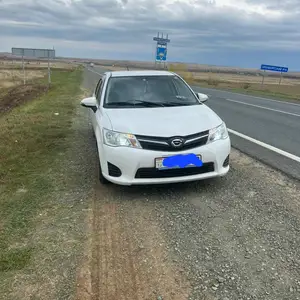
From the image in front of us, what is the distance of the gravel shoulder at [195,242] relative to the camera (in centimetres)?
301

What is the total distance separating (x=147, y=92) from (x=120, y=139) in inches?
66.5

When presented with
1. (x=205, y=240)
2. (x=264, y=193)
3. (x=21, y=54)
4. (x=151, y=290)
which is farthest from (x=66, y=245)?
(x=21, y=54)

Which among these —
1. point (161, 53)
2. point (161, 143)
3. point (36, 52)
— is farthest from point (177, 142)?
point (161, 53)

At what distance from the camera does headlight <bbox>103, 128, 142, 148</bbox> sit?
475cm

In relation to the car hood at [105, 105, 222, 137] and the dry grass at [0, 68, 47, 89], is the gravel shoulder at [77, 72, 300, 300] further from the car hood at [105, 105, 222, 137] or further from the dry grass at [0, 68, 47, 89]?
the dry grass at [0, 68, 47, 89]

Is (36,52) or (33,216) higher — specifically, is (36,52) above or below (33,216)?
above

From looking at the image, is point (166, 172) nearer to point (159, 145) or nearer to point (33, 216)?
point (159, 145)

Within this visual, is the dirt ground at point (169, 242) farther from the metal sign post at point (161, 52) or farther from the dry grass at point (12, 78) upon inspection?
the metal sign post at point (161, 52)

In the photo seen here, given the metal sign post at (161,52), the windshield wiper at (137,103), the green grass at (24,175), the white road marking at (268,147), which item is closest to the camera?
the green grass at (24,175)

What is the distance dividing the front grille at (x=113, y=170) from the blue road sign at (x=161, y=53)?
5106cm

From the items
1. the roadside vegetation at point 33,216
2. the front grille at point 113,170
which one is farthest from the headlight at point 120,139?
the roadside vegetation at point 33,216

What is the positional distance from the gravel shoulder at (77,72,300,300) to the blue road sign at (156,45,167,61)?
50.8m

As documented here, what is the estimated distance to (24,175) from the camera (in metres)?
5.81

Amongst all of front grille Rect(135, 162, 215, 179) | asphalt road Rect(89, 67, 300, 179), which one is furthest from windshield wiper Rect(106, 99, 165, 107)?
asphalt road Rect(89, 67, 300, 179)
